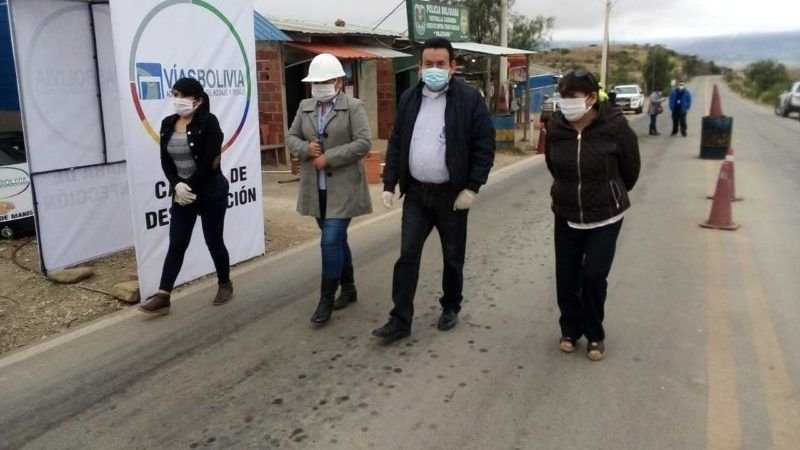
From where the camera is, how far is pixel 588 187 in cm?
372

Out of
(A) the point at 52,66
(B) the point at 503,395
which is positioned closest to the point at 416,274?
(B) the point at 503,395

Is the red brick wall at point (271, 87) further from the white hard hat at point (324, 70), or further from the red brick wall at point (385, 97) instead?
the white hard hat at point (324, 70)

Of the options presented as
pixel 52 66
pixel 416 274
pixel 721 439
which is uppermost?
pixel 52 66

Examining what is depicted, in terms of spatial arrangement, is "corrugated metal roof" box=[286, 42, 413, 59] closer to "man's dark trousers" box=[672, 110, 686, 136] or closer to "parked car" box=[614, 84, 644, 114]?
"man's dark trousers" box=[672, 110, 686, 136]

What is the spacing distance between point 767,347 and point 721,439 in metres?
1.34

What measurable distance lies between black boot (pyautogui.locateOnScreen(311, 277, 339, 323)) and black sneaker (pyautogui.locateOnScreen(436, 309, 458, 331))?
31.2 inches

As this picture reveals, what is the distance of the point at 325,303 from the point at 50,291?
103 inches

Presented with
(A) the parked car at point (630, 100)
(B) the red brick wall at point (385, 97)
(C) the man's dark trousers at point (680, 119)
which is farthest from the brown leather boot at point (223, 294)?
(A) the parked car at point (630, 100)

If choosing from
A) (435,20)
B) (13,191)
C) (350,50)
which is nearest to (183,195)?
(13,191)

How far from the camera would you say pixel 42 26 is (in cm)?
557

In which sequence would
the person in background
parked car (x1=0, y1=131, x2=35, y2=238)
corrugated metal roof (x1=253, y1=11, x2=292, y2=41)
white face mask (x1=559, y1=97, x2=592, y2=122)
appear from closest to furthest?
white face mask (x1=559, y1=97, x2=592, y2=122)
parked car (x1=0, y1=131, x2=35, y2=238)
corrugated metal roof (x1=253, y1=11, x2=292, y2=41)
the person in background

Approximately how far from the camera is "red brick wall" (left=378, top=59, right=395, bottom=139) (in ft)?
62.8

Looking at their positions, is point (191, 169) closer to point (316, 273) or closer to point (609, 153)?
point (316, 273)

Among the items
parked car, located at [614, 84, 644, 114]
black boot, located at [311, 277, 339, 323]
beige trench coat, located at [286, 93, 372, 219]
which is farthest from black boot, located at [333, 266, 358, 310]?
parked car, located at [614, 84, 644, 114]
